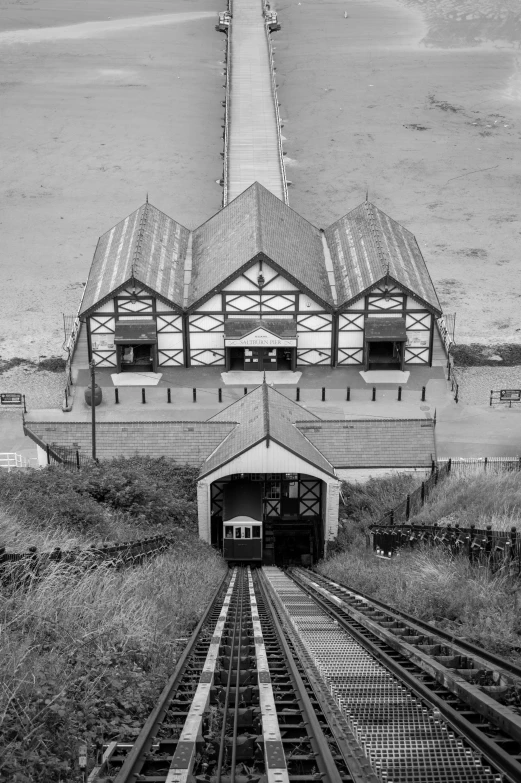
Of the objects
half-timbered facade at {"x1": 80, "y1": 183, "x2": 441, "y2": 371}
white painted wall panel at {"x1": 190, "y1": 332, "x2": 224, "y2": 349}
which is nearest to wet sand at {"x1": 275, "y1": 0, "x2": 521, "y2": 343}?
half-timbered facade at {"x1": 80, "y1": 183, "x2": 441, "y2": 371}

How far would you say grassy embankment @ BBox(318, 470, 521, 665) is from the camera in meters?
14.2

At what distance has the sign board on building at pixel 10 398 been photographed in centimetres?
3834

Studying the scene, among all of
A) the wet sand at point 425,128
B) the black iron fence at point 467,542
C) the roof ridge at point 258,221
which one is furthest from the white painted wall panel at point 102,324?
the black iron fence at point 467,542

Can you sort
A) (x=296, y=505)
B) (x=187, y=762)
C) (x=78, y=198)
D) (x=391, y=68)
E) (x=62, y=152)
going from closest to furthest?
(x=187, y=762), (x=296, y=505), (x=78, y=198), (x=62, y=152), (x=391, y=68)

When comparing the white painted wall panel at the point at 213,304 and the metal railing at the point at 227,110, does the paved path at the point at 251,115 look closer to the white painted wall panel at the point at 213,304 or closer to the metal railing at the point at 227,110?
the metal railing at the point at 227,110

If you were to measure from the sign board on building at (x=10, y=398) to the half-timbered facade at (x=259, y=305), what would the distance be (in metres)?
4.20

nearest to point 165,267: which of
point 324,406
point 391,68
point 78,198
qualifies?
point 324,406

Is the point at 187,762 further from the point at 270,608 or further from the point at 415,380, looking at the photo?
the point at 415,380

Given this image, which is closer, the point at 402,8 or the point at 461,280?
the point at 461,280

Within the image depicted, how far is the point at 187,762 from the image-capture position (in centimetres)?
853

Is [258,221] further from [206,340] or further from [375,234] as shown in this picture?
[206,340]

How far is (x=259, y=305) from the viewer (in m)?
41.0

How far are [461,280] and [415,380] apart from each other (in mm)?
11240

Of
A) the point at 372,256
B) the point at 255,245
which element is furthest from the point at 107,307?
the point at 372,256
